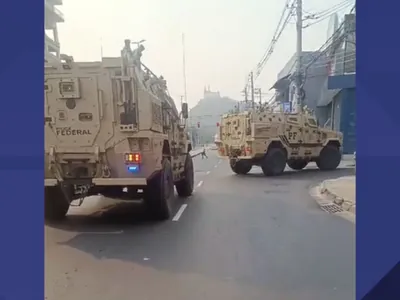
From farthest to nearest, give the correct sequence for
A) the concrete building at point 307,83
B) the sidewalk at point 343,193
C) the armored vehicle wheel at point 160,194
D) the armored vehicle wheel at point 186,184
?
the concrete building at point 307,83 < the armored vehicle wheel at point 186,184 < the sidewalk at point 343,193 < the armored vehicle wheel at point 160,194

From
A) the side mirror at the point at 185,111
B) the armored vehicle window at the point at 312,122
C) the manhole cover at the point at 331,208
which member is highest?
the side mirror at the point at 185,111

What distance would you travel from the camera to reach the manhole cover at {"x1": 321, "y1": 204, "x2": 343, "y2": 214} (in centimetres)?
991

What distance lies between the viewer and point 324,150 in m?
20.8

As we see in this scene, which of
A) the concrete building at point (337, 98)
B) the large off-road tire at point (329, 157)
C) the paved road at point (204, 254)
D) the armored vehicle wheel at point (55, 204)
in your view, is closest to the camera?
the paved road at point (204, 254)

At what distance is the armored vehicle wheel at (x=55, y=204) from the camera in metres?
8.49

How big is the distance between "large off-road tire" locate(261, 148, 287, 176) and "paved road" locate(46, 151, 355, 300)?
7.85m

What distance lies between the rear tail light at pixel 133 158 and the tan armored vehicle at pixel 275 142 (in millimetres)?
10551

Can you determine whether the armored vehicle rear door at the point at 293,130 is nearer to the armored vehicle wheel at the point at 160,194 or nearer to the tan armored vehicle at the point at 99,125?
the armored vehicle wheel at the point at 160,194

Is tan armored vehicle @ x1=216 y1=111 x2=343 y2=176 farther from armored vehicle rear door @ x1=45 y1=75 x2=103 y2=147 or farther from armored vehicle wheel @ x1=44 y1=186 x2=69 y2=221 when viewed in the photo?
armored vehicle rear door @ x1=45 y1=75 x2=103 y2=147

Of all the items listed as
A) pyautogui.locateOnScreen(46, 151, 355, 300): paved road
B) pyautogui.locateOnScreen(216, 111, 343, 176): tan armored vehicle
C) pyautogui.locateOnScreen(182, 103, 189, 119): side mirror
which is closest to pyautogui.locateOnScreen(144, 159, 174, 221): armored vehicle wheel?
pyautogui.locateOnScreen(46, 151, 355, 300): paved road
